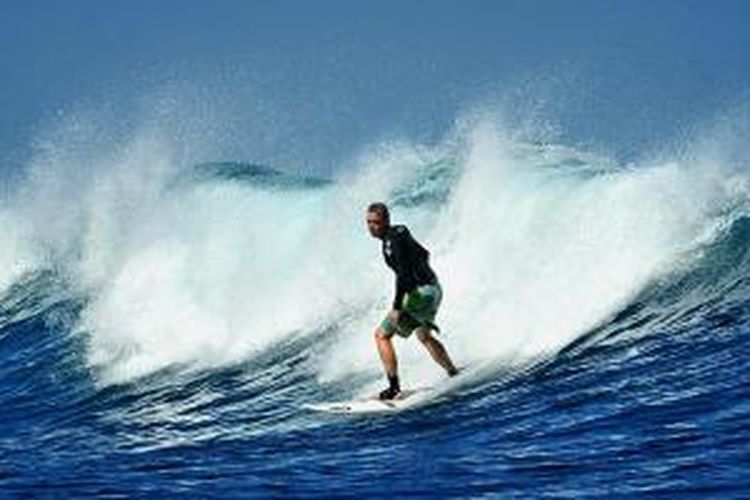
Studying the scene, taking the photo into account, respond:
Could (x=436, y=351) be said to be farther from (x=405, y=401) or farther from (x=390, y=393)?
(x=405, y=401)

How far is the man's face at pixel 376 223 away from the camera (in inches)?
467

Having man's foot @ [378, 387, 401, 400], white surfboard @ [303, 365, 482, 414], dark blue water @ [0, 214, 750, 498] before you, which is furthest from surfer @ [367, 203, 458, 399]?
dark blue water @ [0, 214, 750, 498]

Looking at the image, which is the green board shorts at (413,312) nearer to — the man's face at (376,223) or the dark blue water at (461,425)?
the man's face at (376,223)

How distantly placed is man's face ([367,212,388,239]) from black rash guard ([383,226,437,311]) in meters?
0.09

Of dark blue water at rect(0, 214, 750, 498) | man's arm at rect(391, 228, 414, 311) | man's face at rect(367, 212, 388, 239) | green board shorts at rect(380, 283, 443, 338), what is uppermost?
man's face at rect(367, 212, 388, 239)

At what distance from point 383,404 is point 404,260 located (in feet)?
3.97

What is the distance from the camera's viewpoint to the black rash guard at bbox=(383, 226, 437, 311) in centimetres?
1202

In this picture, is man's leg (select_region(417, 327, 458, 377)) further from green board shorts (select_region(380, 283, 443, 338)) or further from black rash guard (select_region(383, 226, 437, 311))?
black rash guard (select_region(383, 226, 437, 311))

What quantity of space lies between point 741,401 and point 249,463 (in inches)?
126

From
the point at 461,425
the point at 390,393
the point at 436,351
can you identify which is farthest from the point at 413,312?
the point at 461,425

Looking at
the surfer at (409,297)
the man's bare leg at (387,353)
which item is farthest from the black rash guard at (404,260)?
the man's bare leg at (387,353)

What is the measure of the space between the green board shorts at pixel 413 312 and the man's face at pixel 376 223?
56 centimetres

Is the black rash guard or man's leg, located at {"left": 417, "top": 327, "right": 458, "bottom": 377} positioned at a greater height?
the black rash guard

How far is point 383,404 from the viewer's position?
11.5 metres
